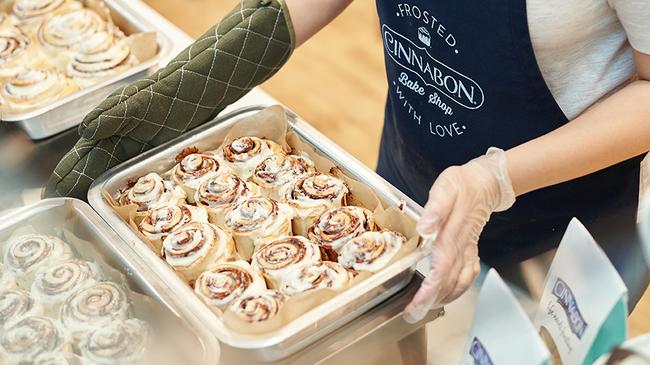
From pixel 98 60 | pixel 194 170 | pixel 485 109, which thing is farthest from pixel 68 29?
pixel 485 109

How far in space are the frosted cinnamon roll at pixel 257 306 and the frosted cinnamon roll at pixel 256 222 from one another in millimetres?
138

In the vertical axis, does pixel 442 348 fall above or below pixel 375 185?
below

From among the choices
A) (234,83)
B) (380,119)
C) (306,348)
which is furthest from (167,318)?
(380,119)

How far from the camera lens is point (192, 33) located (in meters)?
3.65

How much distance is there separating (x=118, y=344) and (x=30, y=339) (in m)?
0.13

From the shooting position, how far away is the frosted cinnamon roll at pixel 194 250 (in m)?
1.27

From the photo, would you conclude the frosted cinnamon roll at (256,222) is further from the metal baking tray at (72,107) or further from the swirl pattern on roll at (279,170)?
the metal baking tray at (72,107)

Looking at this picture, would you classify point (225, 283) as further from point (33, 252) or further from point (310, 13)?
point (310, 13)

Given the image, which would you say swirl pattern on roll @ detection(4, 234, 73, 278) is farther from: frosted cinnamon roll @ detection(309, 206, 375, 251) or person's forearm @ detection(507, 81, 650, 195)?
person's forearm @ detection(507, 81, 650, 195)

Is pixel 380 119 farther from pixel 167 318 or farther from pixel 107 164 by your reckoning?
pixel 167 318

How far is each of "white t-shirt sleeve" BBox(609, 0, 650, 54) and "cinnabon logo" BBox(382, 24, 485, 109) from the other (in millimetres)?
263

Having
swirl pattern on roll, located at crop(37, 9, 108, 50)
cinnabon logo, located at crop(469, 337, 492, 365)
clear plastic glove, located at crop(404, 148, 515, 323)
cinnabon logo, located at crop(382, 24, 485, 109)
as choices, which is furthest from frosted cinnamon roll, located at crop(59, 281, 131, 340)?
swirl pattern on roll, located at crop(37, 9, 108, 50)

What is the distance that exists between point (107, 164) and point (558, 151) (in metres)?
0.75

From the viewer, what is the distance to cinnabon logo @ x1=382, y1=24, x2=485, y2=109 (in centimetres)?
141
